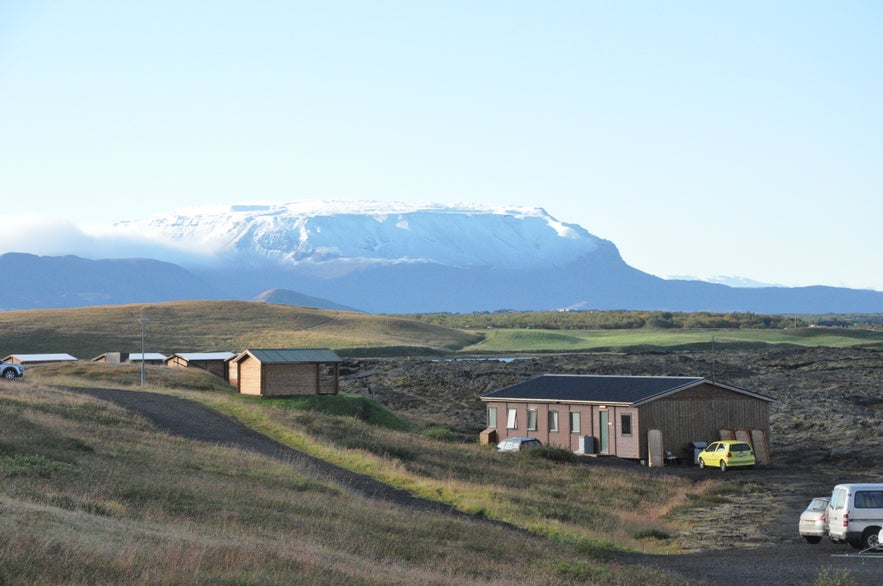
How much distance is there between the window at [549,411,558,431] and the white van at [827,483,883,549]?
31.9 meters

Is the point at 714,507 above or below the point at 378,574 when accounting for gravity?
below

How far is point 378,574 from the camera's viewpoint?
17.9m

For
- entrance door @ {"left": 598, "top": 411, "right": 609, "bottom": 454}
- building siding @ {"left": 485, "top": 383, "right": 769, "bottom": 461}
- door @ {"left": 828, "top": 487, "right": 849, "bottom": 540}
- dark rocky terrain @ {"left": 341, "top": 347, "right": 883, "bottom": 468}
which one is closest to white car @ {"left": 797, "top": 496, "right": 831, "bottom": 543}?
door @ {"left": 828, "top": 487, "right": 849, "bottom": 540}

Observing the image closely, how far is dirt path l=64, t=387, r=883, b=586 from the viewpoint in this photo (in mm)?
24125

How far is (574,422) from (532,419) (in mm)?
3163

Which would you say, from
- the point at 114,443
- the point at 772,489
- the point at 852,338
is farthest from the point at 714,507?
the point at 852,338

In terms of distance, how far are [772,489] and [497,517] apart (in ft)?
51.3

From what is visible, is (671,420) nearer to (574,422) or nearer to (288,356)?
(574,422)

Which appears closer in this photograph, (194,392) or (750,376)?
(194,392)

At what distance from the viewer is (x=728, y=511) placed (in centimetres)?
3878

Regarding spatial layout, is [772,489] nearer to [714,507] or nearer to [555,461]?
[714,507]

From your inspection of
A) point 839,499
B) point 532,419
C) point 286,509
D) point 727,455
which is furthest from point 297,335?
point 839,499

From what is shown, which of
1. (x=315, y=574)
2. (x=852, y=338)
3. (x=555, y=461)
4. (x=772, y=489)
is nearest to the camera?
(x=315, y=574)

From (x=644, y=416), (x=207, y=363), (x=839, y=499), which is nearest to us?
(x=839, y=499)
